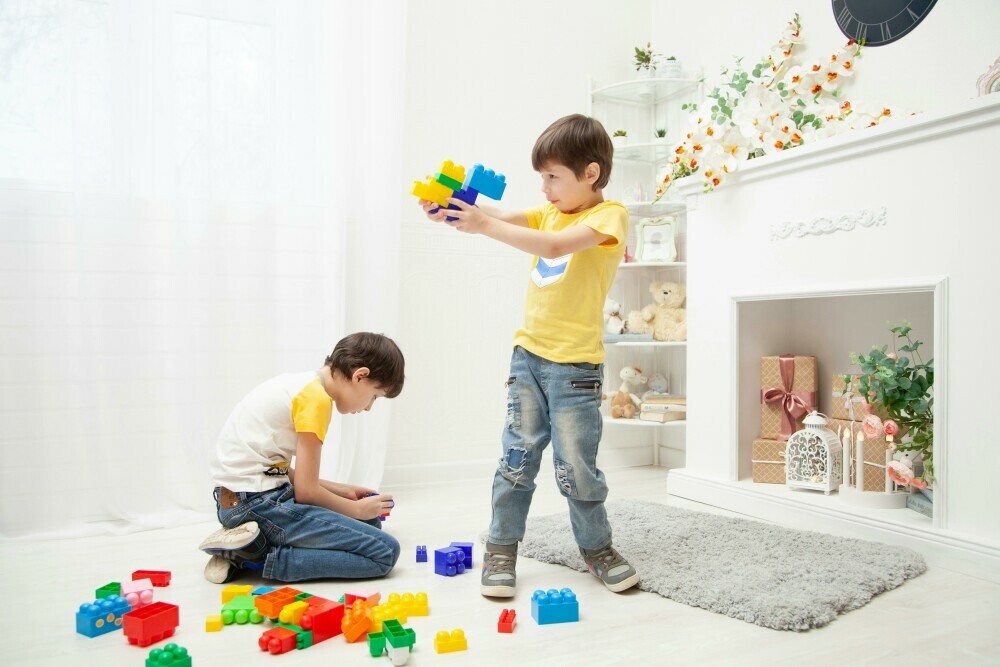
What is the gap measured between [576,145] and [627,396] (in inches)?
66.2

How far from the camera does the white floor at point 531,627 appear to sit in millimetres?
1300

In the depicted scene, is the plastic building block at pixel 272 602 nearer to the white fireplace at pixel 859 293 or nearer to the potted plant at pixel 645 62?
the white fireplace at pixel 859 293

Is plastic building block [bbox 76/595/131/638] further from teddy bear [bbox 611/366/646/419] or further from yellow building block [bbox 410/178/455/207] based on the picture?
teddy bear [bbox 611/366/646/419]

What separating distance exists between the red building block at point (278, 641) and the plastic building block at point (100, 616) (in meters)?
0.30

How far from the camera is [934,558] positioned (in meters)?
1.84

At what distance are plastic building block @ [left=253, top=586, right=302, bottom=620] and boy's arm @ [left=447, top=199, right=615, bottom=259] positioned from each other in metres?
0.80

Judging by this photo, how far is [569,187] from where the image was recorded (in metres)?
1.69

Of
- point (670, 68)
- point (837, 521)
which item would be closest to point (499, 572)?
point (837, 521)

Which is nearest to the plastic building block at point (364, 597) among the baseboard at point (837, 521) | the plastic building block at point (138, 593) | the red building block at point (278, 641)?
the red building block at point (278, 641)

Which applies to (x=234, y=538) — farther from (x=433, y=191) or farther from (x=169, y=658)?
(x=433, y=191)

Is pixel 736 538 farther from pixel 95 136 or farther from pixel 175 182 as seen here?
pixel 95 136

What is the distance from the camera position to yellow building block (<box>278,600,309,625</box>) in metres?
1.39

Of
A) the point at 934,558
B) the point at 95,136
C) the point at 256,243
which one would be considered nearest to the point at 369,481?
the point at 256,243

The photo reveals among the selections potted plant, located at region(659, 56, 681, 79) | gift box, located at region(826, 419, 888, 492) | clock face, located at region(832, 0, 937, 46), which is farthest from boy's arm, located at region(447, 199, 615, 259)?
potted plant, located at region(659, 56, 681, 79)
